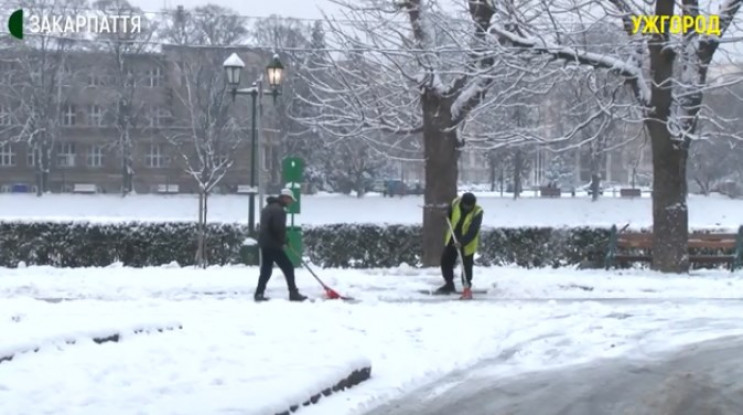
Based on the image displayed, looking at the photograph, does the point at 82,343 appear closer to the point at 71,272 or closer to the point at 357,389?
the point at 357,389

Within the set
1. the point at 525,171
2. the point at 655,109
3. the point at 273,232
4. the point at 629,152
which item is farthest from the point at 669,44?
the point at 525,171

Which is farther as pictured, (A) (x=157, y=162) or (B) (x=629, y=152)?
(A) (x=157, y=162)

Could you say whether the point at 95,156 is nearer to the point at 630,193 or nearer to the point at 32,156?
the point at 32,156

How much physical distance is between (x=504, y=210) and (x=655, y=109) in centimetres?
2729

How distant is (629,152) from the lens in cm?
5181

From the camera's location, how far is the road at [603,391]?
798cm

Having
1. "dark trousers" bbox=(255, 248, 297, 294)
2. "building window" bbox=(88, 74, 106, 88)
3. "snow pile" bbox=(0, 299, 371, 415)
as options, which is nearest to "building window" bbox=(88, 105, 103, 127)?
"building window" bbox=(88, 74, 106, 88)

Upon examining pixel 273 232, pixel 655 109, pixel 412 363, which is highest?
pixel 655 109

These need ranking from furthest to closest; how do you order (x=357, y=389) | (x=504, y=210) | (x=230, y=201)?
1. (x=230, y=201)
2. (x=504, y=210)
3. (x=357, y=389)

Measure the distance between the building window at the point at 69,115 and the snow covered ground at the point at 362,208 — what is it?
7.50 metres

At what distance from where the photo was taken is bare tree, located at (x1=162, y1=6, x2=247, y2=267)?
1726 inches

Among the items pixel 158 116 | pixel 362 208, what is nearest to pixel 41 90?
pixel 158 116

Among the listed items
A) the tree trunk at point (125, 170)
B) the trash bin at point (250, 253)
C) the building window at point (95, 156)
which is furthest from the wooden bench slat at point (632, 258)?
the building window at point (95, 156)

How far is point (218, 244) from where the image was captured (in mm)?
22875
